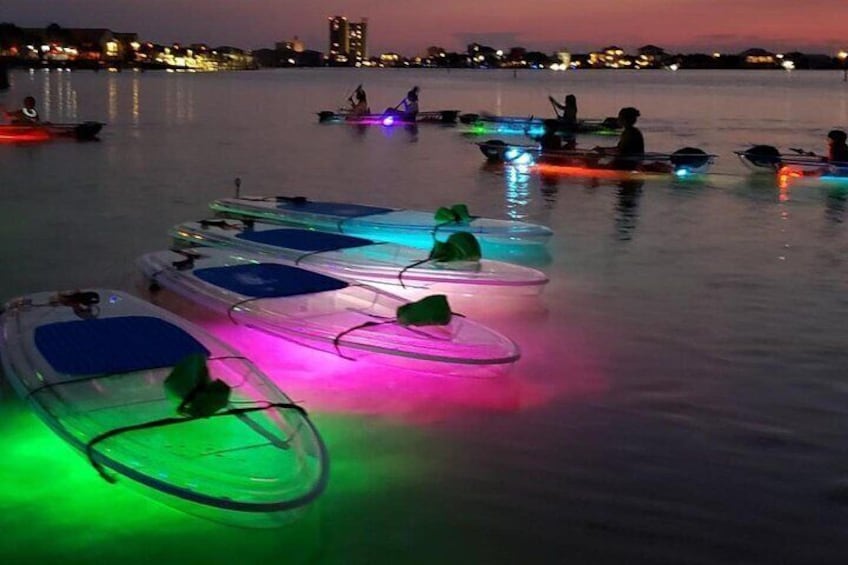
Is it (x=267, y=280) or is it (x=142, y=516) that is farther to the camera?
(x=267, y=280)

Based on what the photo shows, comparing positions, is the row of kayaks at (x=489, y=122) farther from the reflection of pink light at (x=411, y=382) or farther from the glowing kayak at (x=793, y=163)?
the reflection of pink light at (x=411, y=382)

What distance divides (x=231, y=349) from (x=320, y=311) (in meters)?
1.18

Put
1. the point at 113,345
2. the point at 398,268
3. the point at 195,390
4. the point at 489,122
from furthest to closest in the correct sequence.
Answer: the point at 489,122 → the point at 398,268 → the point at 113,345 → the point at 195,390

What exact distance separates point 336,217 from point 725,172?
1148 cm

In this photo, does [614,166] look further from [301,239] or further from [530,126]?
[301,239]

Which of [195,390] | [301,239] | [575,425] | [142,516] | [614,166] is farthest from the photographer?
[614,166]

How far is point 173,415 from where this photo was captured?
4961mm

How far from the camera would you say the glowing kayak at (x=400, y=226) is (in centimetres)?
1060

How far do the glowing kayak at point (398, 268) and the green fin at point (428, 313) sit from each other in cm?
168

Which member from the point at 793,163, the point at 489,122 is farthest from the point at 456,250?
the point at 489,122

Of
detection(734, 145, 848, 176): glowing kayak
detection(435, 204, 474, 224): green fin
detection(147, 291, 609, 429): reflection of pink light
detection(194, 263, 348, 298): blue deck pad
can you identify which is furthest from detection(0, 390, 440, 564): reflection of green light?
detection(734, 145, 848, 176): glowing kayak

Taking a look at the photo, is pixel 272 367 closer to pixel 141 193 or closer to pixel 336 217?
pixel 336 217

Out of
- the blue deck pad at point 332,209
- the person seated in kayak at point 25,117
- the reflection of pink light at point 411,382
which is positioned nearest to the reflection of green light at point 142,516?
the reflection of pink light at point 411,382

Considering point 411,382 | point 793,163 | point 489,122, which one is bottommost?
point 411,382
